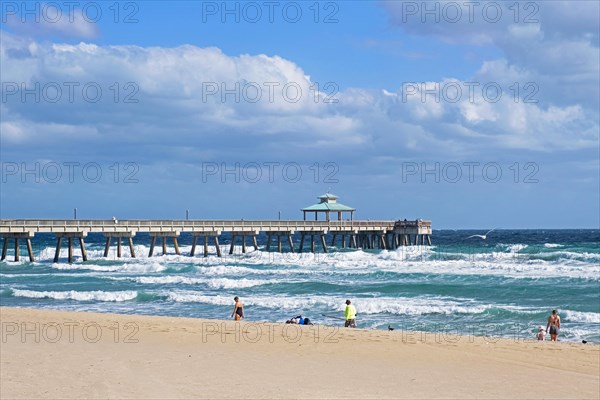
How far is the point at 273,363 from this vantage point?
13.8 metres

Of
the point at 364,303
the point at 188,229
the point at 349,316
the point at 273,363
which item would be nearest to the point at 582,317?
the point at 364,303

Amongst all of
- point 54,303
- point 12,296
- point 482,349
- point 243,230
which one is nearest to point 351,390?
point 482,349

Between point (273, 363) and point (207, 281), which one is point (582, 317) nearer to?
point (273, 363)

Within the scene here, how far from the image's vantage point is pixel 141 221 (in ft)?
149

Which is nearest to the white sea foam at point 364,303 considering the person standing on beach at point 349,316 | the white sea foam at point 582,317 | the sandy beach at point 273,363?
the white sea foam at point 582,317

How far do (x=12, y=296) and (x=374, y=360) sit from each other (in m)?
18.8

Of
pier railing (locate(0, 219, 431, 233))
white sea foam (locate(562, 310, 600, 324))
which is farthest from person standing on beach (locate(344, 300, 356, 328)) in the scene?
pier railing (locate(0, 219, 431, 233))

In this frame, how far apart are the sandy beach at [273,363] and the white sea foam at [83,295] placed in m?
8.66

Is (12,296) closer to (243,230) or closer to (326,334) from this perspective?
(326,334)

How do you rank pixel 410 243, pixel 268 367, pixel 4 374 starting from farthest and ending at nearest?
pixel 410 243 < pixel 268 367 < pixel 4 374

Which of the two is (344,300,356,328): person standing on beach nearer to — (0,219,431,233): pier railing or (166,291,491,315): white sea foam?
(166,291,491,315): white sea foam

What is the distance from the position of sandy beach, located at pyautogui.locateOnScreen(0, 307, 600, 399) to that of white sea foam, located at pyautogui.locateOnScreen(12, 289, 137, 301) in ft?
28.4

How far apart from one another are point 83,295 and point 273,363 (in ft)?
54.2

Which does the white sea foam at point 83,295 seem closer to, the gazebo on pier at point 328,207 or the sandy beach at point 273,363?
the sandy beach at point 273,363
